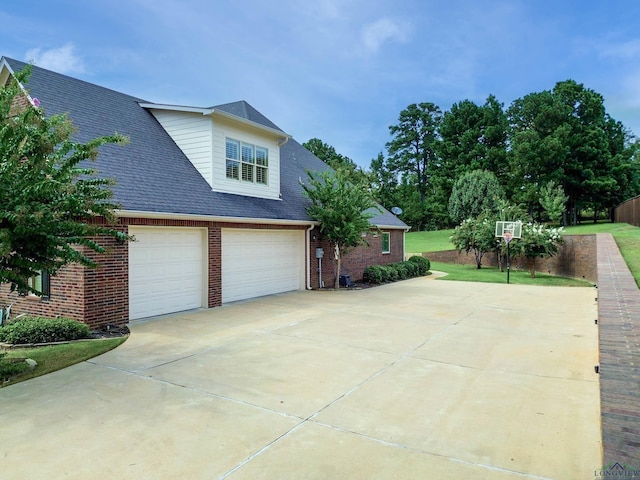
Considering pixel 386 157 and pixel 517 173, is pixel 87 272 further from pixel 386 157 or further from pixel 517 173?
pixel 386 157

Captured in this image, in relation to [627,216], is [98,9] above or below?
above

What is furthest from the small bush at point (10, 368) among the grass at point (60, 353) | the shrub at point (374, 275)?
Result: the shrub at point (374, 275)

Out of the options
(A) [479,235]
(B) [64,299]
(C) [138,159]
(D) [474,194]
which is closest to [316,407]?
(B) [64,299]

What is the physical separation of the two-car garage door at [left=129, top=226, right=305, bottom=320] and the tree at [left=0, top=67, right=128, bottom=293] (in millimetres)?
3626

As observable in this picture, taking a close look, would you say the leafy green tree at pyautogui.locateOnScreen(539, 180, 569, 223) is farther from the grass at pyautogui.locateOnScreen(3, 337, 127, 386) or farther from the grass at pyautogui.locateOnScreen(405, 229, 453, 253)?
the grass at pyautogui.locateOnScreen(3, 337, 127, 386)

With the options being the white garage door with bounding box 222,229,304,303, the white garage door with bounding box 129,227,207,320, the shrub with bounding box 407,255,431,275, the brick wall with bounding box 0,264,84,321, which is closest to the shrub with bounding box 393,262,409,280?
the shrub with bounding box 407,255,431,275

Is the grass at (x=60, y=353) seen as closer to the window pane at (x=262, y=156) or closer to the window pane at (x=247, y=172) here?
the window pane at (x=247, y=172)

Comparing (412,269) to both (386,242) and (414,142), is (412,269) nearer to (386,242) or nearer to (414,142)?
(386,242)

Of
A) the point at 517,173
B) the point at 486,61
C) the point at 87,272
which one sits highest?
the point at 486,61

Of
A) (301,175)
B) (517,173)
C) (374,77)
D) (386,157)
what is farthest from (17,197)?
(386,157)

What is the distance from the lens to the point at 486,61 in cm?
2303

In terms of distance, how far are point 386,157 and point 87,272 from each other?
54998 millimetres

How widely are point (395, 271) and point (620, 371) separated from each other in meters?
14.6

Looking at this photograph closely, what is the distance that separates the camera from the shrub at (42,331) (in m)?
7.51
